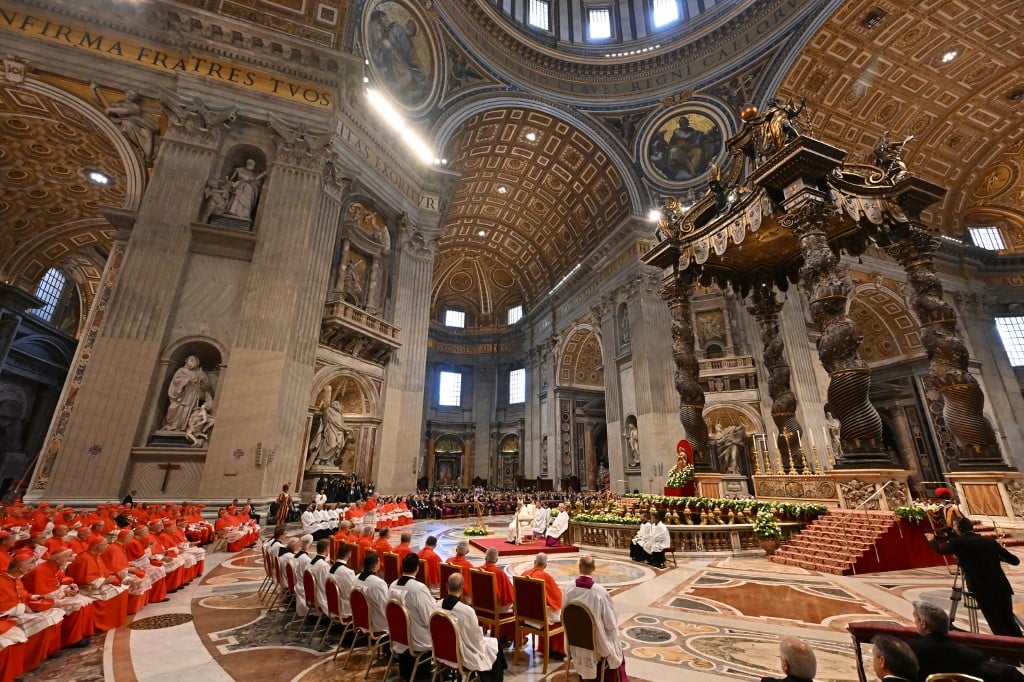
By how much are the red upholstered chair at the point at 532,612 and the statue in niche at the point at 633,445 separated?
49.5 ft

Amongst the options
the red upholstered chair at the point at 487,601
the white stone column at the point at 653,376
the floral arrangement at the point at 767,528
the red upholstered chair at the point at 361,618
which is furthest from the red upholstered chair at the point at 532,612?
the white stone column at the point at 653,376

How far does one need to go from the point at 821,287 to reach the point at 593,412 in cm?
1812

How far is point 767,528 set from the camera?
23.8ft

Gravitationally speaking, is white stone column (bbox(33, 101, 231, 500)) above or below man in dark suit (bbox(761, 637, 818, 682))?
above

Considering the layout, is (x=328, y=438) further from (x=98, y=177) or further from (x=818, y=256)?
(x=818, y=256)

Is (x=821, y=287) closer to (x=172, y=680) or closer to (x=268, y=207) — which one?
(x=172, y=680)

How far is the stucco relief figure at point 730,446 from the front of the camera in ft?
52.1

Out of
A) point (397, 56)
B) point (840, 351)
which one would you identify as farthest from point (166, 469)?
point (397, 56)

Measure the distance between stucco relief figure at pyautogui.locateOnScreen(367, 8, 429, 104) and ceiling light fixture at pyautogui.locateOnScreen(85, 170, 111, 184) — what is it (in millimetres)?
9078

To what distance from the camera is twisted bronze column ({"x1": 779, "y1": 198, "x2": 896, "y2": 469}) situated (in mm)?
6738

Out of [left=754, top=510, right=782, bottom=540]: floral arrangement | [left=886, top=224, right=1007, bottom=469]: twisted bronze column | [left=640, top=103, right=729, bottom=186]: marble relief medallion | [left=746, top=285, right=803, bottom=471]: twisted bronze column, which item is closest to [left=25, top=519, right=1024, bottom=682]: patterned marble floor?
[left=754, top=510, right=782, bottom=540]: floral arrangement

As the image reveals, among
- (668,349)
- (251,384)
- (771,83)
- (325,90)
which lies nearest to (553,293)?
(668,349)

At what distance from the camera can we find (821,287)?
7.13 metres

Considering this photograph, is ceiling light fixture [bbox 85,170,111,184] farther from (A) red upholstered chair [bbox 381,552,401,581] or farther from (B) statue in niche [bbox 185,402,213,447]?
(A) red upholstered chair [bbox 381,552,401,581]
